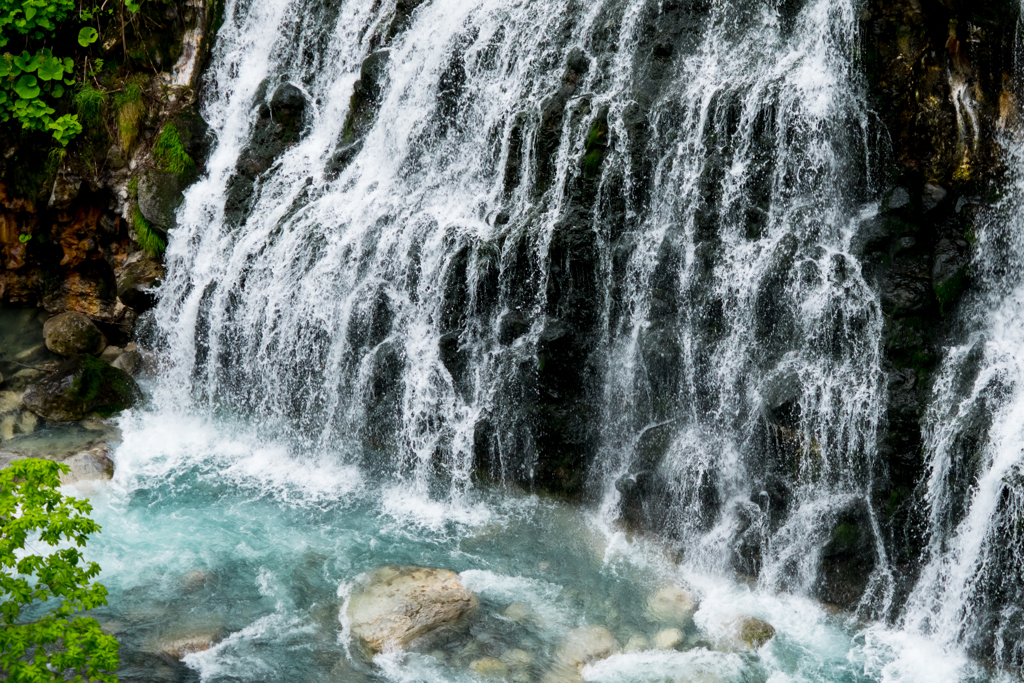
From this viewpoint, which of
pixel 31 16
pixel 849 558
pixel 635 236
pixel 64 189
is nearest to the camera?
pixel 849 558

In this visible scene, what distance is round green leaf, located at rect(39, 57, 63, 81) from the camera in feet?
42.9

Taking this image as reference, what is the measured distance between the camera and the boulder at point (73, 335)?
43.1 feet

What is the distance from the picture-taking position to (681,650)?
858 cm

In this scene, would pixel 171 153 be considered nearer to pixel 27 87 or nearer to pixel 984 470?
pixel 27 87

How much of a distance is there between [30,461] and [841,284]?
7510mm

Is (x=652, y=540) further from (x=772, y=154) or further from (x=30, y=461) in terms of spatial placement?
(x=30, y=461)

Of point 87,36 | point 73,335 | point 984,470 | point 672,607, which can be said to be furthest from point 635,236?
point 87,36

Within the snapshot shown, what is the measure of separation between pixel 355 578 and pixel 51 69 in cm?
885

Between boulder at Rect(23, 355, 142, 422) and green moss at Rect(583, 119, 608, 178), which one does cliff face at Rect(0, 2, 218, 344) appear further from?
green moss at Rect(583, 119, 608, 178)

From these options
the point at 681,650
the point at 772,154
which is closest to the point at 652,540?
the point at 681,650

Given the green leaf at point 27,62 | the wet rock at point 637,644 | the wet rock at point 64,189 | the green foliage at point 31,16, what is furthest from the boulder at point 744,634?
the green foliage at point 31,16

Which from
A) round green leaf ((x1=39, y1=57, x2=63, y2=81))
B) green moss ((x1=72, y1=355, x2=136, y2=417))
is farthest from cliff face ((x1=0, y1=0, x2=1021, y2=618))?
green moss ((x1=72, y1=355, x2=136, y2=417))

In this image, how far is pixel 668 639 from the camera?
869 centimetres

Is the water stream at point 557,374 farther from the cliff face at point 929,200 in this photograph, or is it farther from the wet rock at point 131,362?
the wet rock at point 131,362
